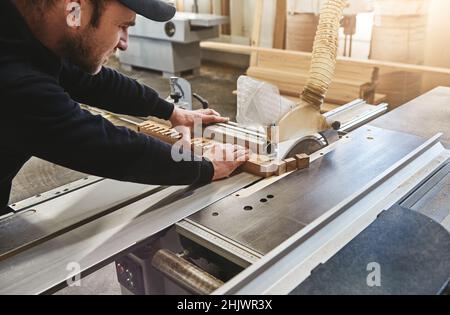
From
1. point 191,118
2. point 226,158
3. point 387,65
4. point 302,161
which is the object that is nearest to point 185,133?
point 191,118

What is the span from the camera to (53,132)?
77 centimetres

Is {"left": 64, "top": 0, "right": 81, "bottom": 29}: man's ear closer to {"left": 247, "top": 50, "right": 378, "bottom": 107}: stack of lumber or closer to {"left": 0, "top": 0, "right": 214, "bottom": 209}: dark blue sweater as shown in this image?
{"left": 0, "top": 0, "right": 214, "bottom": 209}: dark blue sweater

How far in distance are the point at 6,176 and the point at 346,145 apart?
0.89 metres

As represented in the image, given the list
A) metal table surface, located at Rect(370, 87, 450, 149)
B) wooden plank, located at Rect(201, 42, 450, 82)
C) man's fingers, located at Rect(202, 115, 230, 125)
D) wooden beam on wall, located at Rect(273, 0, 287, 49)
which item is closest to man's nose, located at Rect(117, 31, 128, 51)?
man's fingers, located at Rect(202, 115, 230, 125)

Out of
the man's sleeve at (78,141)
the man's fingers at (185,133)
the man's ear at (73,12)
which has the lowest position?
the man's fingers at (185,133)

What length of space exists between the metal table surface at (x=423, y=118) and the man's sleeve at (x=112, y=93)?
2.40 feet

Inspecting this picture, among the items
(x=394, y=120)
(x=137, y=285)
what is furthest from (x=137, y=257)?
(x=394, y=120)

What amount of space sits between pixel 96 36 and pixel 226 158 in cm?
43

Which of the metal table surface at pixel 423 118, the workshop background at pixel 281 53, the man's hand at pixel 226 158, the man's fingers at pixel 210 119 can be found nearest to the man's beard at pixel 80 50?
the man's hand at pixel 226 158

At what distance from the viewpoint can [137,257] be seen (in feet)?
2.99

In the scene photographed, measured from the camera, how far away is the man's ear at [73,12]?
0.77 meters

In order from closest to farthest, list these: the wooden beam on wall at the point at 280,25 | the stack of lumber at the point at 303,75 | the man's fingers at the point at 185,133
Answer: the man's fingers at the point at 185,133, the stack of lumber at the point at 303,75, the wooden beam on wall at the point at 280,25

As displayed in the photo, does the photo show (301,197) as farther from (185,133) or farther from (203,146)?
(185,133)

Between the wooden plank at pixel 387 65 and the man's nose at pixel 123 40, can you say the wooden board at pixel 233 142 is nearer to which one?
the man's nose at pixel 123 40
